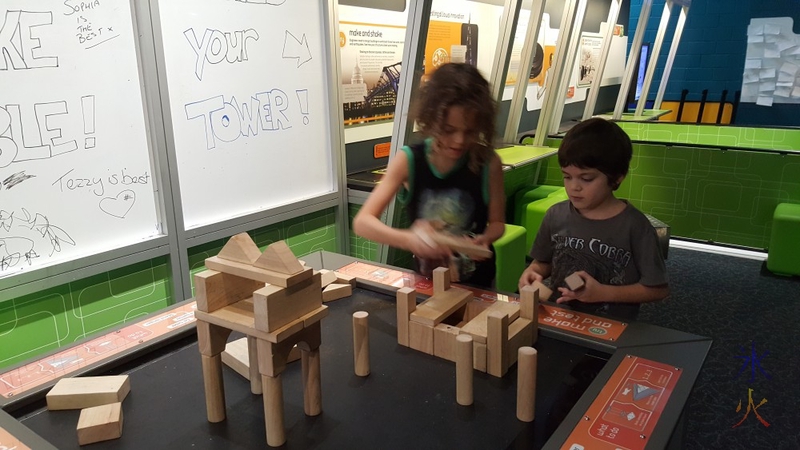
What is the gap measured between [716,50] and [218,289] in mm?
8518

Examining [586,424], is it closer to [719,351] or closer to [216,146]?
[216,146]

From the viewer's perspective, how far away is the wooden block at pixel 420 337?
1.24m

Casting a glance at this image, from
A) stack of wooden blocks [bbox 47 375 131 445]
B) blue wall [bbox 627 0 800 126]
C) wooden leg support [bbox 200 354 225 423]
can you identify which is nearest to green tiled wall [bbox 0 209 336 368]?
stack of wooden blocks [bbox 47 375 131 445]

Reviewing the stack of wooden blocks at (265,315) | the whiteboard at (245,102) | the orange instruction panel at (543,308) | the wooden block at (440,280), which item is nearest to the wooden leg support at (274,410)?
the stack of wooden blocks at (265,315)

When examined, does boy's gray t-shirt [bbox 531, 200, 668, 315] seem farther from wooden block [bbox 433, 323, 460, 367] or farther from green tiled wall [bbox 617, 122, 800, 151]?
green tiled wall [bbox 617, 122, 800, 151]

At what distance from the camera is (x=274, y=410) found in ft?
3.00

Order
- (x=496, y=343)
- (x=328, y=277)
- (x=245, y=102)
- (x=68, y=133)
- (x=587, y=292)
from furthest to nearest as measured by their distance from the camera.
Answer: (x=245, y=102), (x=68, y=133), (x=328, y=277), (x=587, y=292), (x=496, y=343)

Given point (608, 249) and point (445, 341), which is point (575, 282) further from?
point (445, 341)

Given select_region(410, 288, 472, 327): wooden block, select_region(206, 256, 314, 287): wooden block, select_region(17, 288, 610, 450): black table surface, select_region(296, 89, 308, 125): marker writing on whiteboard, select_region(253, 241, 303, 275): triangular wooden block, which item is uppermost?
select_region(296, 89, 308, 125): marker writing on whiteboard


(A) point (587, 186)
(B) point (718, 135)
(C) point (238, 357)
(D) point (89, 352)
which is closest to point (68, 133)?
(D) point (89, 352)

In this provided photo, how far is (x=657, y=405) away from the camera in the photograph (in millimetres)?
1018

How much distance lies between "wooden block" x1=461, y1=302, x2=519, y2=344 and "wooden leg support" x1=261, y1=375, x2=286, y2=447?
0.43 m

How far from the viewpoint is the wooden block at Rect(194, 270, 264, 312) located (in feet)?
3.07

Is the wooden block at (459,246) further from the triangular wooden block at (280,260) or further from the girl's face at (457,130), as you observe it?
the triangular wooden block at (280,260)
